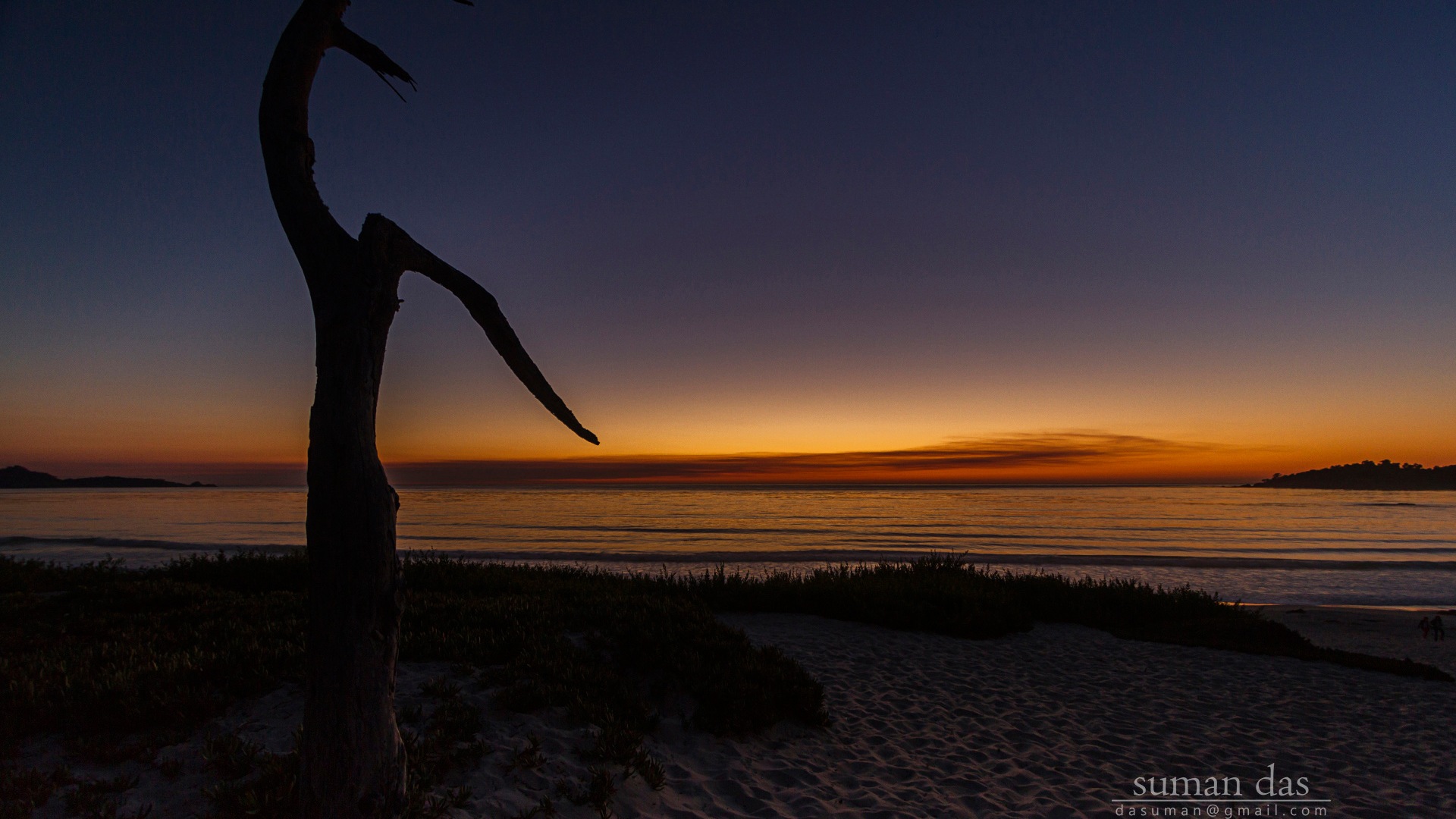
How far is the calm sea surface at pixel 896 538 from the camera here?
2778 cm

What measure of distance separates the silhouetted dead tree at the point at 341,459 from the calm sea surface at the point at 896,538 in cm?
2389

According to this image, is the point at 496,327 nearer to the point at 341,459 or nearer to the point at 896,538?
A: the point at 341,459

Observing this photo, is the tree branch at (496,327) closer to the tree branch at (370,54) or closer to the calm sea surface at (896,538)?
the tree branch at (370,54)

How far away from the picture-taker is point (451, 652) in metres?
8.16

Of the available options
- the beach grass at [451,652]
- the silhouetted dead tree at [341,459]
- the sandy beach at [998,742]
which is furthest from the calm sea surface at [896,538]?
the silhouetted dead tree at [341,459]

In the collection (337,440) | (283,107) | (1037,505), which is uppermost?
(283,107)

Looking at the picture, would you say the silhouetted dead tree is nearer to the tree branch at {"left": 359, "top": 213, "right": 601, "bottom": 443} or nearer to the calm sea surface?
the tree branch at {"left": 359, "top": 213, "right": 601, "bottom": 443}

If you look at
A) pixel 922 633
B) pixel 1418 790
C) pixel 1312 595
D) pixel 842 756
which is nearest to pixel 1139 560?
pixel 1312 595

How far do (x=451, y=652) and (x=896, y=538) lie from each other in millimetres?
35690

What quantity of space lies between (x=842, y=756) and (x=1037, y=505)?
250 feet

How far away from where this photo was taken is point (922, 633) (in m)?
13.4

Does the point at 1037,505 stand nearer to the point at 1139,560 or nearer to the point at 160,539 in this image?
the point at 1139,560

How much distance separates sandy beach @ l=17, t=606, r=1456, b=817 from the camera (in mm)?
6020

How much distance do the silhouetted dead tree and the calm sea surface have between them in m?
23.9
